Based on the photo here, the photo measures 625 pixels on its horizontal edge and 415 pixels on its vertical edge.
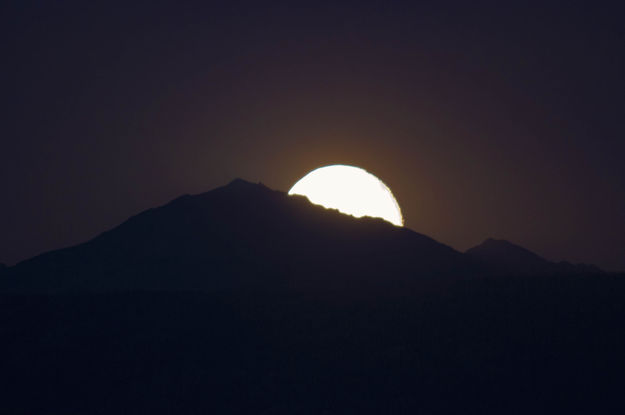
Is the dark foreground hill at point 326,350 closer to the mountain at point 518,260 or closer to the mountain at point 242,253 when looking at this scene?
the mountain at point 242,253

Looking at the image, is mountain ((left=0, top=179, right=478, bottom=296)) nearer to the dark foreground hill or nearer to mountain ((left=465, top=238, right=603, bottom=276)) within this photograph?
the dark foreground hill

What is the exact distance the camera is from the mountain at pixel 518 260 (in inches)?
2280

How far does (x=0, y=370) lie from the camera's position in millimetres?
22438

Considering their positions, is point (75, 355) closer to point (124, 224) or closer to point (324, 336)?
point (324, 336)

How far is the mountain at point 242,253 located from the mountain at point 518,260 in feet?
50.3

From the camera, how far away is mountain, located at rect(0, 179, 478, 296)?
127 feet

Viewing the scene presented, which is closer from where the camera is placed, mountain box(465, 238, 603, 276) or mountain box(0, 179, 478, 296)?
mountain box(0, 179, 478, 296)

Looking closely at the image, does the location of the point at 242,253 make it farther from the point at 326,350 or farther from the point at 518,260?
the point at 518,260

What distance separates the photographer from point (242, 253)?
4303 cm

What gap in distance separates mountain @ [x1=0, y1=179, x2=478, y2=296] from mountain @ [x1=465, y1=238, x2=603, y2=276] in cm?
1534

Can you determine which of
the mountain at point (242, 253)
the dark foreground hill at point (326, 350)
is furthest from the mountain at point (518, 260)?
the dark foreground hill at point (326, 350)

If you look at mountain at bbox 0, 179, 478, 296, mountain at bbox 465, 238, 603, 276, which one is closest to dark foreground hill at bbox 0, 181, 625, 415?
mountain at bbox 0, 179, 478, 296

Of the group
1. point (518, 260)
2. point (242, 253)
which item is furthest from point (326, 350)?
point (518, 260)

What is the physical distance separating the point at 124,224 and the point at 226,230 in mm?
8663
